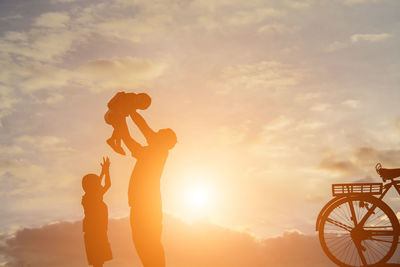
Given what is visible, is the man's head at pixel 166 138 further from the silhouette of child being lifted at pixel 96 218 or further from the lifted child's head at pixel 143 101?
the silhouette of child being lifted at pixel 96 218

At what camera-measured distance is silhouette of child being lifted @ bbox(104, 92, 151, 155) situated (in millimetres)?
7121

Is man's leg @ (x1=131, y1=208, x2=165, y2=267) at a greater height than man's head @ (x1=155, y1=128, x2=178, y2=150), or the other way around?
man's head @ (x1=155, y1=128, x2=178, y2=150)

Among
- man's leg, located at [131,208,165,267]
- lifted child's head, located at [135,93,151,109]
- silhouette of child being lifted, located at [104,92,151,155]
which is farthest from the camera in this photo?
lifted child's head, located at [135,93,151,109]

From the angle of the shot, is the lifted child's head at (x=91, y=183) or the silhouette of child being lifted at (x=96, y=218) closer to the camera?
the silhouette of child being lifted at (x=96, y=218)

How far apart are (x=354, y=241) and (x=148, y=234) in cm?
670

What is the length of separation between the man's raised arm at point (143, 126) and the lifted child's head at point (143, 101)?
0.52ft

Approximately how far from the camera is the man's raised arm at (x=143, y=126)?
23.7 feet

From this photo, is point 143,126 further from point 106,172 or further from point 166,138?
point 106,172

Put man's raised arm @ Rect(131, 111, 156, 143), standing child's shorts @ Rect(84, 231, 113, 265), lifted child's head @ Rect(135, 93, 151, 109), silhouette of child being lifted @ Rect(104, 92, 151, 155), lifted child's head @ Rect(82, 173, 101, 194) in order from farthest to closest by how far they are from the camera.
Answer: lifted child's head @ Rect(82, 173, 101, 194)
standing child's shorts @ Rect(84, 231, 113, 265)
lifted child's head @ Rect(135, 93, 151, 109)
man's raised arm @ Rect(131, 111, 156, 143)
silhouette of child being lifted @ Rect(104, 92, 151, 155)

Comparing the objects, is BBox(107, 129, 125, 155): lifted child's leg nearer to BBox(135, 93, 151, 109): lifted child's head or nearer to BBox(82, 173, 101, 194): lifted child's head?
BBox(135, 93, 151, 109): lifted child's head

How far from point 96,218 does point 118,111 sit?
3.61 m

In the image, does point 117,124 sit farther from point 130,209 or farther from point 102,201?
point 102,201

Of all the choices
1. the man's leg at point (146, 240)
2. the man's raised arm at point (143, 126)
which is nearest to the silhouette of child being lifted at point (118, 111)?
the man's raised arm at point (143, 126)

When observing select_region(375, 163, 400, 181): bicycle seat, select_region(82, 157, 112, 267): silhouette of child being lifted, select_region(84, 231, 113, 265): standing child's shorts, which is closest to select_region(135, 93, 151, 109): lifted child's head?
select_region(82, 157, 112, 267): silhouette of child being lifted
